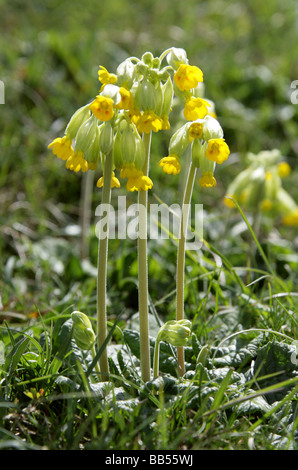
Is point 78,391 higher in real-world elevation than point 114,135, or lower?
lower

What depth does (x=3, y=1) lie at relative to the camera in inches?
242

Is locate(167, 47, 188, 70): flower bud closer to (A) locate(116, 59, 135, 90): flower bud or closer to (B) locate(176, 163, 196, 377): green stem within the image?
(A) locate(116, 59, 135, 90): flower bud

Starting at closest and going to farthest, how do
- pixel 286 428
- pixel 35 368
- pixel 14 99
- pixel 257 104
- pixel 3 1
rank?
pixel 286 428, pixel 35 368, pixel 14 99, pixel 257 104, pixel 3 1

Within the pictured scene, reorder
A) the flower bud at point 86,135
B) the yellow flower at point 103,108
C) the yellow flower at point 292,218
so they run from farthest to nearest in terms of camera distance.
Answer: the yellow flower at point 292,218
the flower bud at point 86,135
the yellow flower at point 103,108

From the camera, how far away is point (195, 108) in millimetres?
2010

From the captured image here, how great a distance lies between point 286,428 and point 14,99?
377cm

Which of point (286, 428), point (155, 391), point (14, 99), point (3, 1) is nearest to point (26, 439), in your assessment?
point (155, 391)

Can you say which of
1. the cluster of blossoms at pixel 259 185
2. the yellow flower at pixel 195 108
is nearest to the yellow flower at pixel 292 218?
the cluster of blossoms at pixel 259 185

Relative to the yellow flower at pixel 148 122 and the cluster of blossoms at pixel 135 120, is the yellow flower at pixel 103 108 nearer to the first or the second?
the cluster of blossoms at pixel 135 120

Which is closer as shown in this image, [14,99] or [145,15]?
[14,99]

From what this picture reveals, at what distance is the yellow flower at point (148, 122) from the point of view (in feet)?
6.31

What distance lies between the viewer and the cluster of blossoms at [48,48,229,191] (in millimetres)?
1881

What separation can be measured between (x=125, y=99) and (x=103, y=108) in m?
0.10
